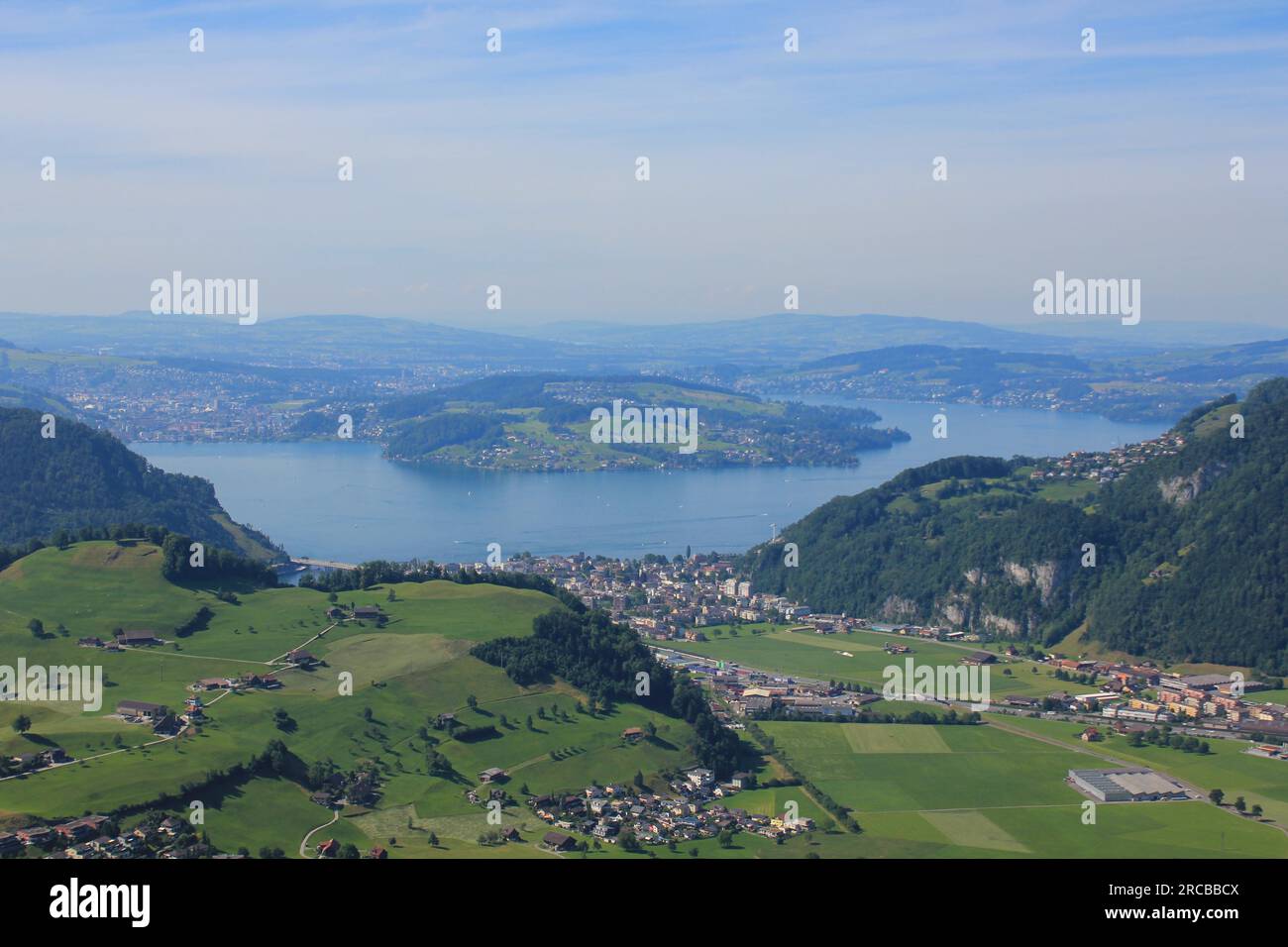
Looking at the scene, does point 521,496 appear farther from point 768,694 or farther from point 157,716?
point 157,716

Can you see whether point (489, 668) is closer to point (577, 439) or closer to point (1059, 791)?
point (1059, 791)

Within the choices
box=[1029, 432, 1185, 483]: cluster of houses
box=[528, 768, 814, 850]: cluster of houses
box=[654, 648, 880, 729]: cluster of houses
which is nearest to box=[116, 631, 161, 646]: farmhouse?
box=[528, 768, 814, 850]: cluster of houses

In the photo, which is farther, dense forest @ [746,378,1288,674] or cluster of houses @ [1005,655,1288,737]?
dense forest @ [746,378,1288,674]

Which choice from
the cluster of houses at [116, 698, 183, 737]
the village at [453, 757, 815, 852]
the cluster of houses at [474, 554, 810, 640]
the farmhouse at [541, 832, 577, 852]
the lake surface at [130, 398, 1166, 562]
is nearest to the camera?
the farmhouse at [541, 832, 577, 852]

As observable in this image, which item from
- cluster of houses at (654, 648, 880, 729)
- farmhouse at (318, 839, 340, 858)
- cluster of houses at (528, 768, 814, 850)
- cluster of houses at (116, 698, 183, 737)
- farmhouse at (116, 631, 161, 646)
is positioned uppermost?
farmhouse at (116, 631, 161, 646)

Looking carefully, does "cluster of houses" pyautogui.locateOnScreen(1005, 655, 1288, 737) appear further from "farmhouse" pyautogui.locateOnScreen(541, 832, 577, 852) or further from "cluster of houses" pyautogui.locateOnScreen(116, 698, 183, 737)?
"cluster of houses" pyautogui.locateOnScreen(116, 698, 183, 737)

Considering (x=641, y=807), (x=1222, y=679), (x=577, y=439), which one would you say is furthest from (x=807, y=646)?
(x=577, y=439)
